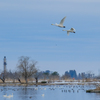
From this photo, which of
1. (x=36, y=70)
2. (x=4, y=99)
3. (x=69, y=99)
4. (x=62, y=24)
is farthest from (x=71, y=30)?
(x=36, y=70)

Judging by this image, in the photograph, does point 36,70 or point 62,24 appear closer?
point 62,24

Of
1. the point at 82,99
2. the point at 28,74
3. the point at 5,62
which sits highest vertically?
the point at 5,62

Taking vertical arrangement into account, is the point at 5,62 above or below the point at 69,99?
above

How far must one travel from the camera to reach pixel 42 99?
4275cm

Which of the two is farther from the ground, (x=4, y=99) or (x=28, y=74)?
(x=28, y=74)

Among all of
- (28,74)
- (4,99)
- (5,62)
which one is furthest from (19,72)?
(5,62)

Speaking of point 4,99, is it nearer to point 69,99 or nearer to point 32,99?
point 32,99

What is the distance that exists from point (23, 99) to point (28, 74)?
165 ft

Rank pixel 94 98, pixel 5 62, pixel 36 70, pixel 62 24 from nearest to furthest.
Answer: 1. pixel 62 24
2. pixel 94 98
3. pixel 36 70
4. pixel 5 62

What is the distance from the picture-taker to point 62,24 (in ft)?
128

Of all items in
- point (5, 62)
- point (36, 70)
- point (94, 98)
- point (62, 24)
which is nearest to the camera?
point (62, 24)

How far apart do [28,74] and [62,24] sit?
55120 millimetres

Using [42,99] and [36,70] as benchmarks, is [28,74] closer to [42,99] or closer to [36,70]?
[36,70]

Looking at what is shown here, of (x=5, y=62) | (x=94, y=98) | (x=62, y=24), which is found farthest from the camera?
(x=5, y=62)
